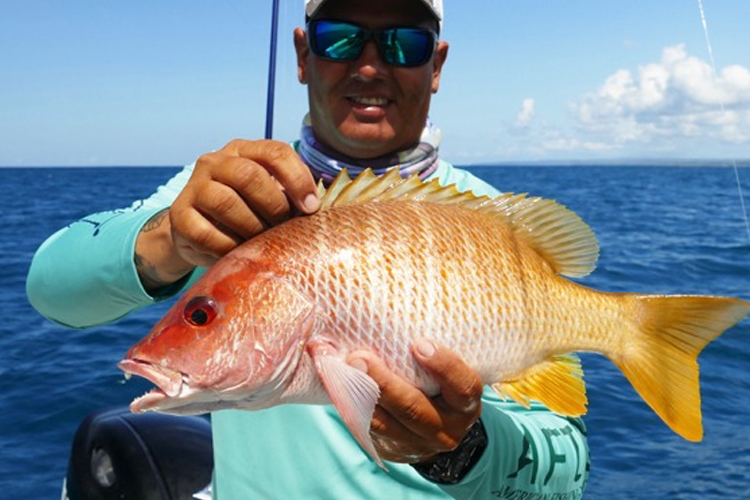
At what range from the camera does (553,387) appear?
184 centimetres

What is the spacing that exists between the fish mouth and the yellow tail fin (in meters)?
1.16

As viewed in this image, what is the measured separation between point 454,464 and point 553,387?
0.33m

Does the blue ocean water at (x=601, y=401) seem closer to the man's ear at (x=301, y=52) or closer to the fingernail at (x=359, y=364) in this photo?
the man's ear at (x=301, y=52)

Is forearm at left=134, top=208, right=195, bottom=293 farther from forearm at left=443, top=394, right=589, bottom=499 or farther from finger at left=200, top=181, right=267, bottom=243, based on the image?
forearm at left=443, top=394, right=589, bottom=499

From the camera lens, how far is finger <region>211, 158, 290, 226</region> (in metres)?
1.54

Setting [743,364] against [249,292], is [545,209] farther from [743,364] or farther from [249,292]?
[743,364]

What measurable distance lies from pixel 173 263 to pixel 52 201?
3451cm

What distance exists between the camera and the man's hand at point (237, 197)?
1556mm

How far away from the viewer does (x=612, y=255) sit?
14.5 m

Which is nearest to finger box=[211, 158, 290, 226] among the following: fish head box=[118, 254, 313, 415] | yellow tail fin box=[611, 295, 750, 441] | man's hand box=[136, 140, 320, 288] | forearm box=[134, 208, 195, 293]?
man's hand box=[136, 140, 320, 288]

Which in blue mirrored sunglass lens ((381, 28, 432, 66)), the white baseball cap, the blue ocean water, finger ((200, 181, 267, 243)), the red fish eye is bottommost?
the blue ocean water

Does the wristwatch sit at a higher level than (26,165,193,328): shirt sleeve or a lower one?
lower

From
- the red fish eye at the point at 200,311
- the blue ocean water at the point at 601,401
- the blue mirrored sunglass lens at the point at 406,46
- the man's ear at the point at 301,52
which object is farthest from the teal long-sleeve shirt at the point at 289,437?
the blue ocean water at the point at 601,401

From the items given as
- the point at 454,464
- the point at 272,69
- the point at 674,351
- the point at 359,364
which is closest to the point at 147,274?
the point at 359,364
